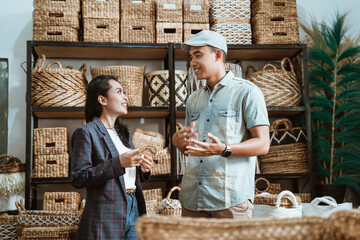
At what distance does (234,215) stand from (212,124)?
439mm

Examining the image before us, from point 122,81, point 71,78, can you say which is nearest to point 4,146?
point 71,78

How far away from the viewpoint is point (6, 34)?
3.85 metres

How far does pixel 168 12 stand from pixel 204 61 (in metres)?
1.78

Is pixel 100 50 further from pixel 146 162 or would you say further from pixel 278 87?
pixel 146 162

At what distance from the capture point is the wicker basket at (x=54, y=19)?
138 inches

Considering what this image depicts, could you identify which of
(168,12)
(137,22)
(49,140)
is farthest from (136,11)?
(49,140)

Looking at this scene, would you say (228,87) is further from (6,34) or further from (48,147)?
(6,34)

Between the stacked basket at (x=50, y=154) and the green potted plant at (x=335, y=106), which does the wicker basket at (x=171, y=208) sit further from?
the green potted plant at (x=335, y=106)

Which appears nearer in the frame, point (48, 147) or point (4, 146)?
point (48, 147)

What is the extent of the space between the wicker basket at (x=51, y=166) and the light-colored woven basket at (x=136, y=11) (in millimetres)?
1349

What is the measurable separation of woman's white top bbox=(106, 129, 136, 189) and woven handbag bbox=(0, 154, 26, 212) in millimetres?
1492

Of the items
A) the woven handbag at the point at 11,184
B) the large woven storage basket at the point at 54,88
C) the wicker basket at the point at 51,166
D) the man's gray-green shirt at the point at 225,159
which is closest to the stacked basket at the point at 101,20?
the large woven storage basket at the point at 54,88

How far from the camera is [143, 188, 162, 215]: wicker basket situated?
10.7 feet

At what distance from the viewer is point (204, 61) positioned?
2.00m
